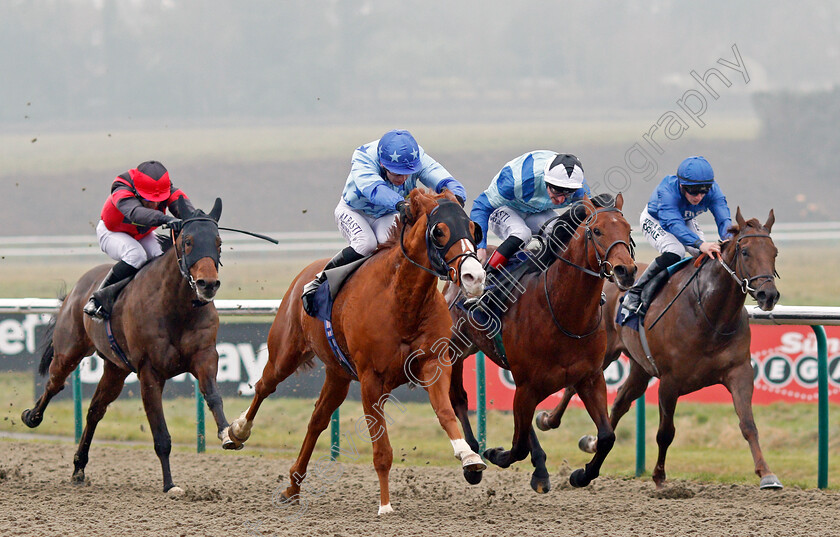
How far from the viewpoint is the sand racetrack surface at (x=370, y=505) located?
4656mm

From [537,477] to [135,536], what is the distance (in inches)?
80.5

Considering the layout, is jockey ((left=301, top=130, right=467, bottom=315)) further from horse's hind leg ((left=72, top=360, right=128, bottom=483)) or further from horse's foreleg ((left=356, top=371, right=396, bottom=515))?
horse's hind leg ((left=72, top=360, right=128, bottom=483))

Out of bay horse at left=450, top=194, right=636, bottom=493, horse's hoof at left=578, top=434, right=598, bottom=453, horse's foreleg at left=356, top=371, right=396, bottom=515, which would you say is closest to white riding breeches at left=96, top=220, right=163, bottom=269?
horse's foreleg at left=356, top=371, right=396, bottom=515

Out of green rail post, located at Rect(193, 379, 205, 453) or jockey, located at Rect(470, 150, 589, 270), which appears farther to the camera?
green rail post, located at Rect(193, 379, 205, 453)

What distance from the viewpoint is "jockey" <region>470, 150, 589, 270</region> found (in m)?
5.16

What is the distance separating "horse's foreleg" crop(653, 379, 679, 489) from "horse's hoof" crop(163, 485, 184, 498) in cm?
268

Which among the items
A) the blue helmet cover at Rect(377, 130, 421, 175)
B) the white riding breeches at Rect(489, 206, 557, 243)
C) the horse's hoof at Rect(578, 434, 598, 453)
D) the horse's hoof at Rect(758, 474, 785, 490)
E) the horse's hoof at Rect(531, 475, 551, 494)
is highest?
the blue helmet cover at Rect(377, 130, 421, 175)

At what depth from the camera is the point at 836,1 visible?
91.9 feet

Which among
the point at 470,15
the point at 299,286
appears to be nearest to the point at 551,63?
the point at 470,15

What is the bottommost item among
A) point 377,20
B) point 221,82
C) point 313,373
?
point 313,373

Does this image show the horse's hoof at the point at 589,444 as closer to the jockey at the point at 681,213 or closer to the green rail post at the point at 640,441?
the jockey at the point at 681,213

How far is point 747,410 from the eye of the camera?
5355mm

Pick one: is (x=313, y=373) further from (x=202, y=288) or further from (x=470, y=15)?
(x=470, y=15)

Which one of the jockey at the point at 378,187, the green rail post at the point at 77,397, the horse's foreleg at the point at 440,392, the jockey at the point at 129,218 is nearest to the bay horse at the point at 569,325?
the jockey at the point at 378,187
